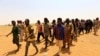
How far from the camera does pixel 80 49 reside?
15.6 m

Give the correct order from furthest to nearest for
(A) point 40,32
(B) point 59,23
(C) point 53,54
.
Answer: (A) point 40,32
(C) point 53,54
(B) point 59,23

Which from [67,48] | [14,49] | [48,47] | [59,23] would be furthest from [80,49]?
[14,49]

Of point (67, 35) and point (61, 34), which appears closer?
point (61, 34)

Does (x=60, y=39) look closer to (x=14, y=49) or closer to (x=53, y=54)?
(x=53, y=54)

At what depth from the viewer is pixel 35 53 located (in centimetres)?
1462

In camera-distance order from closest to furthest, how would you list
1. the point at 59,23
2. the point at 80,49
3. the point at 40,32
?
the point at 59,23 → the point at 80,49 → the point at 40,32

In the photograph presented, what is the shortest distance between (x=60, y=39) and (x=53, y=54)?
146 cm

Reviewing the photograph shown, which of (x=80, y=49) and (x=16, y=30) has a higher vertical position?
(x=16, y=30)

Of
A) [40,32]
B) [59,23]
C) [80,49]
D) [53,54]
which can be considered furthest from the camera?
[40,32]

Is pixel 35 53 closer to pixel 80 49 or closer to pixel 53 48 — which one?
pixel 53 48

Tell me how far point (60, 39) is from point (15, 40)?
3184mm

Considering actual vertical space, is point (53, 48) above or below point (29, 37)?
below

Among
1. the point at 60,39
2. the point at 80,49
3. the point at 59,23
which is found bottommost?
the point at 80,49

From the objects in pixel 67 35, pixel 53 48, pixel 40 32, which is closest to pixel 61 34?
pixel 67 35
